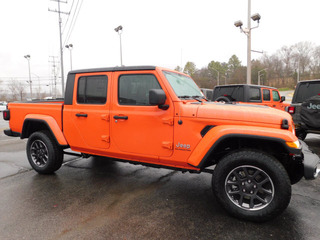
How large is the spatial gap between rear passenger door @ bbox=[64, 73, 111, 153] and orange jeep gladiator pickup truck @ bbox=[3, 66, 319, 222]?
0.02 metres

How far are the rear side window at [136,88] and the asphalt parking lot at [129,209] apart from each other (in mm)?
A: 1433

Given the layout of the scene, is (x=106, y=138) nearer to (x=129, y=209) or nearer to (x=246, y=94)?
(x=129, y=209)

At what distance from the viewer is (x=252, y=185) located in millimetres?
2670

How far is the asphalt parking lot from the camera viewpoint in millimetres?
2455

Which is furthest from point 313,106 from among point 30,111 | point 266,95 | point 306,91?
point 30,111

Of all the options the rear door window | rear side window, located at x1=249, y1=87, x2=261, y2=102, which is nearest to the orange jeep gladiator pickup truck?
rear side window, located at x1=249, y1=87, x2=261, y2=102

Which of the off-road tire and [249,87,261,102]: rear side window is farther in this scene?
[249,87,261,102]: rear side window

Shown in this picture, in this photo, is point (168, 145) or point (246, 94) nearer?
point (168, 145)

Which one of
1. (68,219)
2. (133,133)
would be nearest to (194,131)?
(133,133)

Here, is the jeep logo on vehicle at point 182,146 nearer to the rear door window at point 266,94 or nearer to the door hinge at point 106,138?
the door hinge at point 106,138

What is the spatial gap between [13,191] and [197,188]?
2.98 meters

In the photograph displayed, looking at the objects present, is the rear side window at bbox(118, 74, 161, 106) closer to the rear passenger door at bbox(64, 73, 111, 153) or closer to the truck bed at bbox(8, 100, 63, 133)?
the rear passenger door at bbox(64, 73, 111, 153)

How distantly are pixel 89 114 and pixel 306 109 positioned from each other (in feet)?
16.6

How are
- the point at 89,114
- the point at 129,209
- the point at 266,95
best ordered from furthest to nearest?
1. the point at 266,95
2. the point at 89,114
3. the point at 129,209
